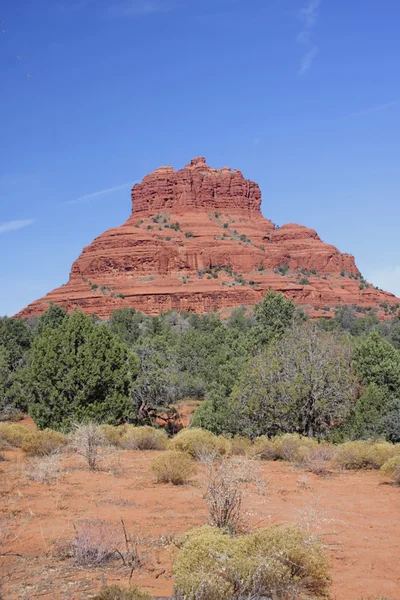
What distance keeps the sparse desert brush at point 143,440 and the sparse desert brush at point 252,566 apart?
41.7ft

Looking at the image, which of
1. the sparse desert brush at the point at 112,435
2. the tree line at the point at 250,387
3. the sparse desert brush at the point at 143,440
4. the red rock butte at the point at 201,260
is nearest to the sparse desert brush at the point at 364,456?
the tree line at the point at 250,387

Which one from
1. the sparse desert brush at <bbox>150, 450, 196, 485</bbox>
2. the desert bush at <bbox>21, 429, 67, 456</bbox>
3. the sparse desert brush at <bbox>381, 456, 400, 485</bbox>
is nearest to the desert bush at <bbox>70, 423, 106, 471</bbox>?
the desert bush at <bbox>21, 429, 67, 456</bbox>

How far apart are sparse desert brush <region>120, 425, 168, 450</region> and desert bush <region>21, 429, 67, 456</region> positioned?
3.11 m

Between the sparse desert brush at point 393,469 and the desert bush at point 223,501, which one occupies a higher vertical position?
the desert bush at point 223,501

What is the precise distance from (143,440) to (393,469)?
904cm

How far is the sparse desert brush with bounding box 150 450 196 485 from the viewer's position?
39.5ft

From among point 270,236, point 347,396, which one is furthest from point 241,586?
point 270,236

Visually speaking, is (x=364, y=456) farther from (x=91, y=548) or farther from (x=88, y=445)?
(x=91, y=548)

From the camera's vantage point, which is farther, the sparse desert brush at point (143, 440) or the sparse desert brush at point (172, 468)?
the sparse desert brush at point (143, 440)

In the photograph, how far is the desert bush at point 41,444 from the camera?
50.8ft

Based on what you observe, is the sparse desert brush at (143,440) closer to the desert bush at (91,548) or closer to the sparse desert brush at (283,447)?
the sparse desert brush at (283,447)

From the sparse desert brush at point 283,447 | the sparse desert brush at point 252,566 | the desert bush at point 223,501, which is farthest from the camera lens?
the sparse desert brush at point 283,447

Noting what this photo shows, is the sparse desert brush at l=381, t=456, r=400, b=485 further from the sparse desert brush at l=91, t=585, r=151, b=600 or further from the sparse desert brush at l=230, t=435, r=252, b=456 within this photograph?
the sparse desert brush at l=91, t=585, r=151, b=600

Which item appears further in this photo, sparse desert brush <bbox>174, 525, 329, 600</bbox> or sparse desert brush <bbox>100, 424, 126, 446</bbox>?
sparse desert brush <bbox>100, 424, 126, 446</bbox>
